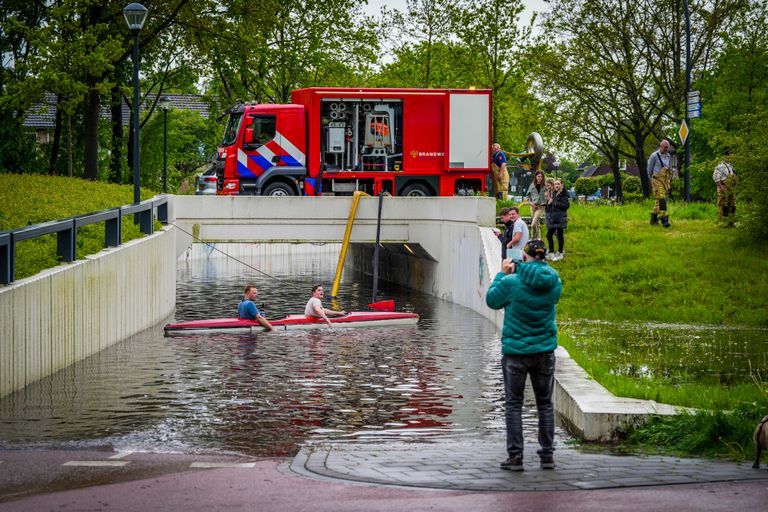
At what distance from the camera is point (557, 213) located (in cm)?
2973

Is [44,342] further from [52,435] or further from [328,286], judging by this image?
[328,286]

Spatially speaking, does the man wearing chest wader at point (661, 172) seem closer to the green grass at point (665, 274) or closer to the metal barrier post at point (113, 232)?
the green grass at point (665, 274)

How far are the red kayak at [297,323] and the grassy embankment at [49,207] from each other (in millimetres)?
2284

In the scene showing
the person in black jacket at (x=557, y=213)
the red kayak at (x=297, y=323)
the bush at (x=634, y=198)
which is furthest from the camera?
the bush at (x=634, y=198)

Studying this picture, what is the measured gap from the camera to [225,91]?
5634 centimetres

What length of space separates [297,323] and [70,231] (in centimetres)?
791

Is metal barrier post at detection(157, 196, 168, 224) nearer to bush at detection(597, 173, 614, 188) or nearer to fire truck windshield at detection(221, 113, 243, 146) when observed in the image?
fire truck windshield at detection(221, 113, 243, 146)

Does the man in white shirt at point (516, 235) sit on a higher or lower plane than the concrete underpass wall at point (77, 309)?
higher

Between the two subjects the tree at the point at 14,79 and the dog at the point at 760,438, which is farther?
the tree at the point at 14,79

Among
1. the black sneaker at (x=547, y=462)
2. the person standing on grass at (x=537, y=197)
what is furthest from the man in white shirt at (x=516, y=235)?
the black sneaker at (x=547, y=462)

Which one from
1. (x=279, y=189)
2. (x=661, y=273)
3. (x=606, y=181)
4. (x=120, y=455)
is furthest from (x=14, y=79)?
(x=606, y=181)

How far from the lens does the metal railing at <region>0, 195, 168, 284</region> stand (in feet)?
52.0

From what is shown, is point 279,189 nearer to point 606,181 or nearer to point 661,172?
point 661,172

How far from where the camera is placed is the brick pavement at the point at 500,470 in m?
9.32
